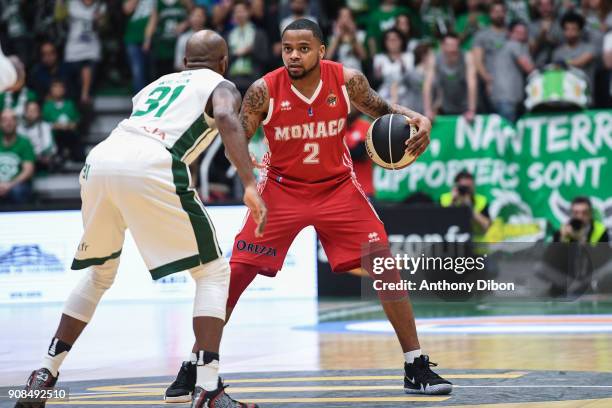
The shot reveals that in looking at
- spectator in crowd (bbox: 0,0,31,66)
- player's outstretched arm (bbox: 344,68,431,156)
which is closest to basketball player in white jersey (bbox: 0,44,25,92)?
player's outstretched arm (bbox: 344,68,431,156)

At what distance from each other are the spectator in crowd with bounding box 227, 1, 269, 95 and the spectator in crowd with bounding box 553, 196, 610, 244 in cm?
483

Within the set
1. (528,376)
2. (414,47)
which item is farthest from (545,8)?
(528,376)

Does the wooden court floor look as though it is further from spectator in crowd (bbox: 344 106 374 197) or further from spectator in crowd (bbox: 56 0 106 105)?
spectator in crowd (bbox: 56 0 106 105)

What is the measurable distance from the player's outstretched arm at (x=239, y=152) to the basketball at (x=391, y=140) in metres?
1.43

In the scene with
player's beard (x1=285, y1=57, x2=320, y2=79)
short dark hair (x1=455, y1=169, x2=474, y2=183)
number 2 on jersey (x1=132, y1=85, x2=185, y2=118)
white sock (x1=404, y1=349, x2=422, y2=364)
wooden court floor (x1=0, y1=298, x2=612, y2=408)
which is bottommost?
wooden court floor (x1=0, y1=298, x2=612, y2=408)

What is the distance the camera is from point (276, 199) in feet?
23.3

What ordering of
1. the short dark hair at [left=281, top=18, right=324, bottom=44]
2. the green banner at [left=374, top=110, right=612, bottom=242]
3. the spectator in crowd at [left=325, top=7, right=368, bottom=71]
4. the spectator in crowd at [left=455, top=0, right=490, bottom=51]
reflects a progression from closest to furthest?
the short dark hair at [left=281, top=18, right=324, bottom=44] < the green banner at [left=374, top=110, right=612, bottom=242] < the spectator in crowd at [left=325, top=7, right=368, bottom=71] < the spectator in crowd at [left=455, top=0, right=490, bottom=51]

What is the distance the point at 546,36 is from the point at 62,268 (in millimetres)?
6830

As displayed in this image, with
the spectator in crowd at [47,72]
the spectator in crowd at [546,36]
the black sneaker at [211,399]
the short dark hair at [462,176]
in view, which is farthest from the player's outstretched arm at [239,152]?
the spectator in crowd at [47,72]

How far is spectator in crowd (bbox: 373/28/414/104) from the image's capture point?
15.5 metres

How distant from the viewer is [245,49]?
16.1 m

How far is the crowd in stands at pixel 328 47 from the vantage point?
50.5 ft

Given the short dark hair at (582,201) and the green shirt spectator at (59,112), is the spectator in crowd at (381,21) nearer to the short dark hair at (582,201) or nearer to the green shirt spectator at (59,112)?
the short dark hair at (582,201)

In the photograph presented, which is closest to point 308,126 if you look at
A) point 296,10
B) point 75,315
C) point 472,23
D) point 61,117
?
point 75,315
